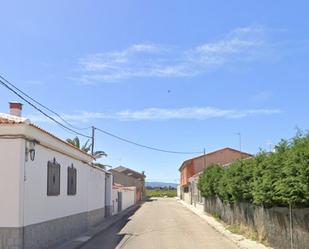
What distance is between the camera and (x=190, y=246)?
19000 mm

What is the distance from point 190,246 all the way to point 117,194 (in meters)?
27.2

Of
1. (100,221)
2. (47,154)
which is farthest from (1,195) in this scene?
(100,221)

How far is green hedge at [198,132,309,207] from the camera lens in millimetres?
13602

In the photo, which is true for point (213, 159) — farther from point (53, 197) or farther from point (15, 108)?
point (53, 197)

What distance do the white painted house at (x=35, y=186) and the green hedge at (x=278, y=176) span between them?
6.80m

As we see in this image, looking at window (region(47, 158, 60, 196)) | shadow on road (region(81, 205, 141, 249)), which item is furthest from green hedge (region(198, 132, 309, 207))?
window (region(47, 158, 60, 196))

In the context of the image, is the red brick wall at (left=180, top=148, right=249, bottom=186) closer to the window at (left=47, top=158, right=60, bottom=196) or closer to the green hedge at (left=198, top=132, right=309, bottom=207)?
the green hedge at (left=198, top=132, right=309, bottom=207)

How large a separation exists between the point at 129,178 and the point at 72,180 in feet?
252

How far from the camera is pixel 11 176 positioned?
1385cm

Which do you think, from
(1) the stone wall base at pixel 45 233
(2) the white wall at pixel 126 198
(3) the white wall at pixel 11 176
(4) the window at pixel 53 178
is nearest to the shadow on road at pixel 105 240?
(1) the stone wall base at pixel 45 233

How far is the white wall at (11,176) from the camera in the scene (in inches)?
543

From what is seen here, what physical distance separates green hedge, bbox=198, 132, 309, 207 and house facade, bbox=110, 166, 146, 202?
64.2 m

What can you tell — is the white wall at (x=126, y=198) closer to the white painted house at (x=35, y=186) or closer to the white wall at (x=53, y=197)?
the white wall at (x=53, y=197)

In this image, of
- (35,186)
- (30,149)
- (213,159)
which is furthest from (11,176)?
(213,159)
